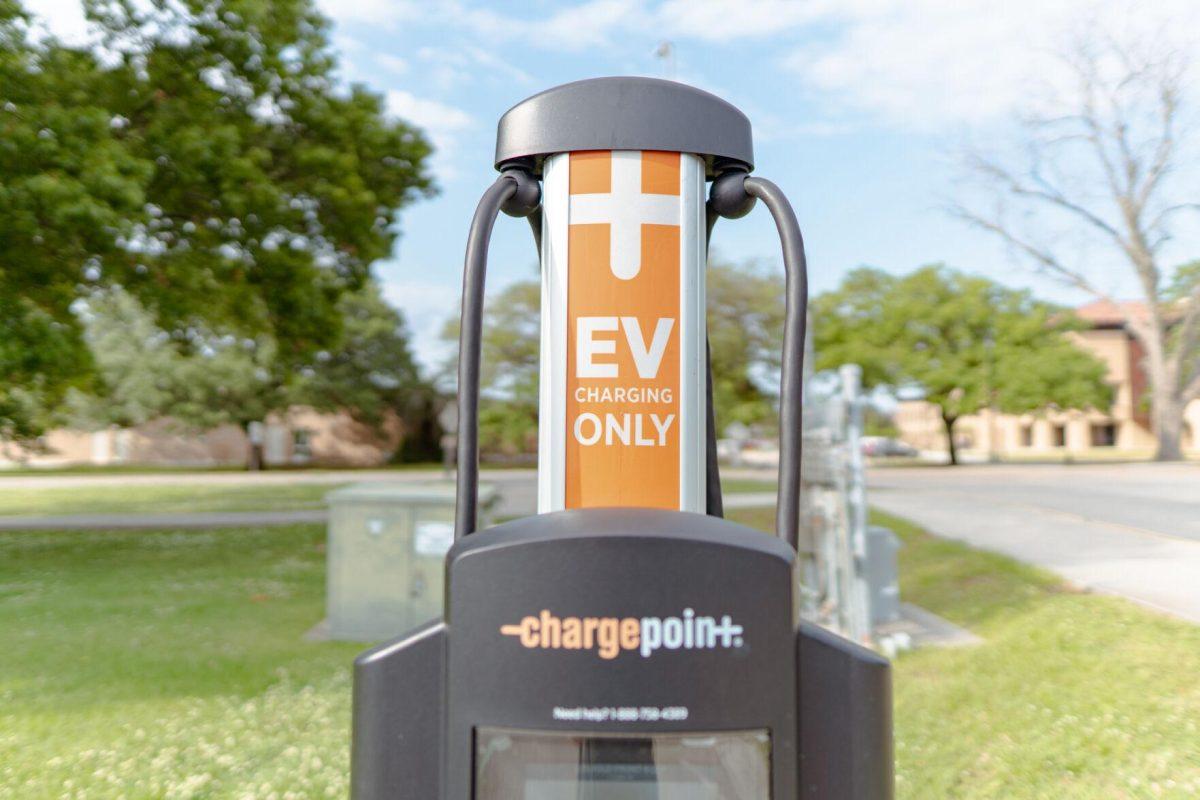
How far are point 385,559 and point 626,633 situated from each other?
6188 millimetres

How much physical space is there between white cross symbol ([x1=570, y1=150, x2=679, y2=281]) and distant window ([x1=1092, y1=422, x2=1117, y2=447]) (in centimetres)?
6340

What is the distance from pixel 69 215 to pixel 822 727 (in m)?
9.41

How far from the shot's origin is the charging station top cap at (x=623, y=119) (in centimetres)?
138

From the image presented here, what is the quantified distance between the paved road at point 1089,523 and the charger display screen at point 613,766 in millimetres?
6938

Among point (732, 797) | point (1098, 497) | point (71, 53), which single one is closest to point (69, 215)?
point (71, 53)

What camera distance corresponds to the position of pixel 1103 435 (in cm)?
5681

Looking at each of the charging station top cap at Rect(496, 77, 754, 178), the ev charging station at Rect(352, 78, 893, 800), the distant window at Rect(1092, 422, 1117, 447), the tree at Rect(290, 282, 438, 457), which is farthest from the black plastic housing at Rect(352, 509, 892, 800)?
the distant window at Rect(1092, 422, 1117, 447)

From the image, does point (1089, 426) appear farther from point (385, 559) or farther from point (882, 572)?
point (385, 559)

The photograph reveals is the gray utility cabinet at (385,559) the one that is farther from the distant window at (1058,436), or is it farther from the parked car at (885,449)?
the distant window at (1058,436)

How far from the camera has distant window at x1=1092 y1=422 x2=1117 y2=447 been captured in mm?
56562

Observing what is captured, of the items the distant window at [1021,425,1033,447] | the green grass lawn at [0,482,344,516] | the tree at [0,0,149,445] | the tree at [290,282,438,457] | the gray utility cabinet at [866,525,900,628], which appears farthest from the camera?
the distant window at [1021,425,1033,447]

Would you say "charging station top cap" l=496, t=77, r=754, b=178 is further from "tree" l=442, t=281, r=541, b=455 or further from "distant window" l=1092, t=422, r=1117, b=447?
"distant window" l=1092, t=422, r=1117, b=447

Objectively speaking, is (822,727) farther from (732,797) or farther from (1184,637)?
(1184,637)

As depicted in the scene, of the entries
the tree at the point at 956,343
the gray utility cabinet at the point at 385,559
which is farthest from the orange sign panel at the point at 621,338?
the tree at the point at 956,343
